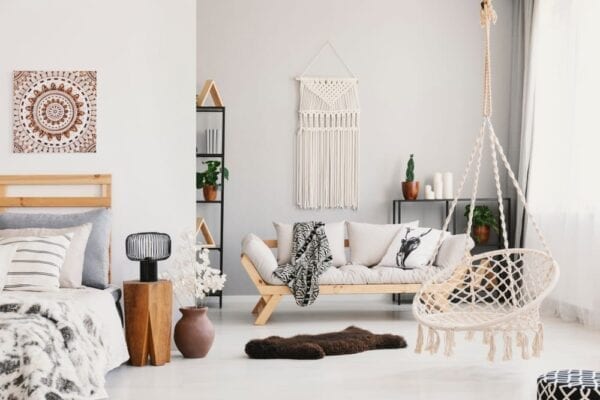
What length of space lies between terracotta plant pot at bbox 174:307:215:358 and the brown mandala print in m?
1.33

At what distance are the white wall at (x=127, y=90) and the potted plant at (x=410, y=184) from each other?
10.2ft

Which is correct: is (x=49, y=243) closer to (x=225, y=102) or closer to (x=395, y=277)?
(x=395, y=277)

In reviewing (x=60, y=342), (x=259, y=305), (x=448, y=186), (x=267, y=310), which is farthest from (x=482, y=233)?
(x=60, y=342)

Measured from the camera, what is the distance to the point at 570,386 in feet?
10.9

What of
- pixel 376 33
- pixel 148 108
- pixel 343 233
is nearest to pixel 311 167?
pixel 343 233

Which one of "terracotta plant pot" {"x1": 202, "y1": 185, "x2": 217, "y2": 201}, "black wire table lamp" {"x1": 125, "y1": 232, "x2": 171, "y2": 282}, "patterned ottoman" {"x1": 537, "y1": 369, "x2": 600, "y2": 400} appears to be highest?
"terracotta plant pot" {"x1": 202, "y1": 185, "x2": 217, "y2": 201}

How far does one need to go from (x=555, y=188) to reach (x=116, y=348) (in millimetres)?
4283

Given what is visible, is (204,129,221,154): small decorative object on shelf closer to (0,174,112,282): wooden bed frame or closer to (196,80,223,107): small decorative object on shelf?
(196,80,223,107): small decorative object on shelf

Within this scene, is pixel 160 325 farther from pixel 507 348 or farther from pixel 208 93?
pixel 208 93

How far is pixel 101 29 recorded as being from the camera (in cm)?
566

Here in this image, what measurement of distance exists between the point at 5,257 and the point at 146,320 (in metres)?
0.91

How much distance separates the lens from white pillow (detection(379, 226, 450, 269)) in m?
7.31

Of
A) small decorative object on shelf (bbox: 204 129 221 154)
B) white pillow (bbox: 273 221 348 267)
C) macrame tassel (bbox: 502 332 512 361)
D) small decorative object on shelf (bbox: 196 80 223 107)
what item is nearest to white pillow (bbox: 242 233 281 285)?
white pillow (bbox: 273 221 348 267)

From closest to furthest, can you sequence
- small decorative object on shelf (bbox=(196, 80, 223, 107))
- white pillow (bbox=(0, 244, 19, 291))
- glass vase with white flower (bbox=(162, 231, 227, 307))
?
1. white pillow (bbox=(0, 244, 19, 291))
2. glass vase with white flower (bbox=(162, 231, 227, 307))
3. small decorative object on shelf (bbox=(196, 80, 223, 107))
